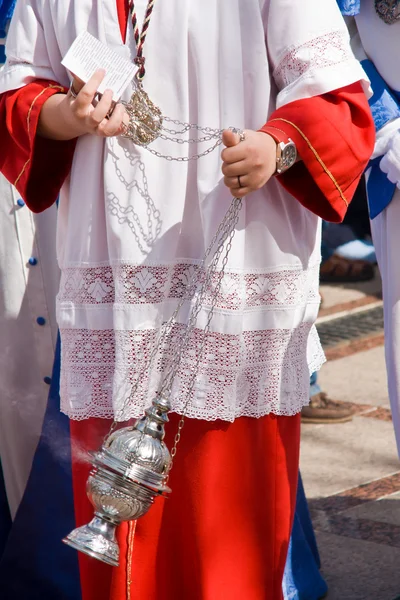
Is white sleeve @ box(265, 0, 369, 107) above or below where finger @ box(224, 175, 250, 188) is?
above

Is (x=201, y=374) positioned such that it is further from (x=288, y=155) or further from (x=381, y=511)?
(x=381, y=511)

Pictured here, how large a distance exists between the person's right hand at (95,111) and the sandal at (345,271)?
525 centimetres

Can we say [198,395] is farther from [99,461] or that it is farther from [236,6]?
[236,6]

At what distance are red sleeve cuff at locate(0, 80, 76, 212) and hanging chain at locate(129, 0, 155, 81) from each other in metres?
0.19

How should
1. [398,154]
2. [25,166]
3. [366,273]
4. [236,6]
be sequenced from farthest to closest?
[366,273] → [398,154] → [25,166] → [236,6]

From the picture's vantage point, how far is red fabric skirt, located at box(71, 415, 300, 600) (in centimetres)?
197

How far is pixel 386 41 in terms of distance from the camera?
2484mm

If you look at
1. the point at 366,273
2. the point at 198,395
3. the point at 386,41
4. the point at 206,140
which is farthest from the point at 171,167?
the point at 366,273

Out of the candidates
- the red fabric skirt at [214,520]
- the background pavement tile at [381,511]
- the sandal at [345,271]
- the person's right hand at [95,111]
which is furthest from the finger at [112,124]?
the sandal at [345,271]

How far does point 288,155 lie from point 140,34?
0.35 metres

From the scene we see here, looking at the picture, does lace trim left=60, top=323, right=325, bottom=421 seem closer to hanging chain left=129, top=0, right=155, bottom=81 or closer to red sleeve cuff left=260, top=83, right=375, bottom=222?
red sleeve cuff left=260, top=83, right=375, bottom=222

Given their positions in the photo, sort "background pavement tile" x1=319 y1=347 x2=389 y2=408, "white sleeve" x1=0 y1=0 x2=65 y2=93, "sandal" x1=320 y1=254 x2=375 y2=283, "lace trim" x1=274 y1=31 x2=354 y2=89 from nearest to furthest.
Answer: "lace trim" x1=274 y1=31 x2=354 y2=89
"white sleeve" x1=0 y1=0 x2=65 y2=93
"background pavement tile" x1=319 y1=347 x2=389 y2=408
"sandal" x1=320 y1=254 x2=375 y2=283

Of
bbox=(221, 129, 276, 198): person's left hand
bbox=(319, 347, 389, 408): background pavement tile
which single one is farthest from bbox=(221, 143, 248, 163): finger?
bbox=(319, 347, 389, 408): background pavement tile

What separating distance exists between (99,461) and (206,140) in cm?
62
